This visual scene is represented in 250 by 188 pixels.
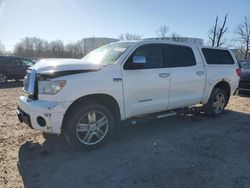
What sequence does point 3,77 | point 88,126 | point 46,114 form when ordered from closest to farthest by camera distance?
point 46,114 < point 88,126 < point 3,77

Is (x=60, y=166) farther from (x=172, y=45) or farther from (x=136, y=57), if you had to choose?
(x=172, y=45)

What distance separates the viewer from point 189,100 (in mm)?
6309

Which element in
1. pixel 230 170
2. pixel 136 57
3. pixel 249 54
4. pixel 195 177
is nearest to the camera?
pixel 195 177

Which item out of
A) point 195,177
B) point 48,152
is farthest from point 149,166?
point 48,152

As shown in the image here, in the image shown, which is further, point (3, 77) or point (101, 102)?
point (3, 77)

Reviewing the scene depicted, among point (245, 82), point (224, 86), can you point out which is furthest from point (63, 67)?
point (245, 82)

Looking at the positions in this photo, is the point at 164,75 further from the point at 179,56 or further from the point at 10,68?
the point at 10,68

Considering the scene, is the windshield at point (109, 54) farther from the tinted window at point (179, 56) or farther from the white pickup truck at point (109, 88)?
the tinted window at point (179, 56)

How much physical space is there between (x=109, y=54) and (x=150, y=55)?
33.6 inches

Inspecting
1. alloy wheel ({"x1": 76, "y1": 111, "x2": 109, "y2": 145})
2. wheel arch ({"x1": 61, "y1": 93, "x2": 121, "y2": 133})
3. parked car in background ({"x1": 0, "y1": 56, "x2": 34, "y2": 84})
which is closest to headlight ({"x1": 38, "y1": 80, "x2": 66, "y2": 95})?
wheel arch ({"x1": 61, "y1": 93, "x2": 121, "y2": 133})

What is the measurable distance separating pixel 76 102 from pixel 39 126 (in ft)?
2.35

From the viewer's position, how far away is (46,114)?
13.6ft

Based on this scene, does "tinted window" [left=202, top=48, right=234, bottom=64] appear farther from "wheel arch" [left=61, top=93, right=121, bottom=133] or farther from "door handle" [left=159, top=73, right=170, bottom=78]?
"wheel arch" [left=61, top=93, right=121, bottom=133]

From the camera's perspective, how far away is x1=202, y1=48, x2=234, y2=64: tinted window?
682 cm
